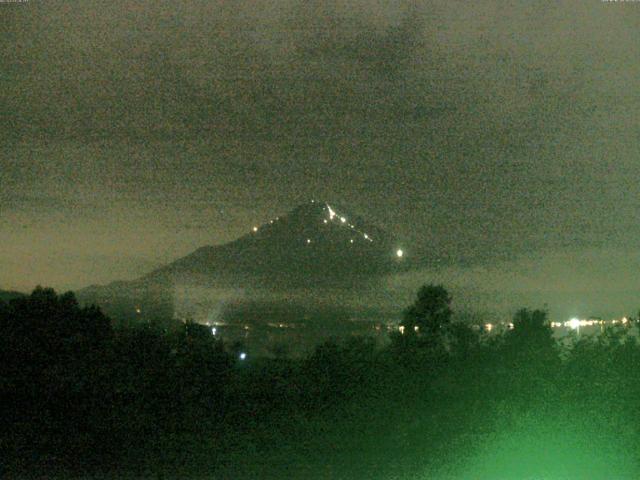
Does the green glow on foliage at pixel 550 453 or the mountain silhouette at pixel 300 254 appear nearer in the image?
the green glow on foliage at pixel 550 453

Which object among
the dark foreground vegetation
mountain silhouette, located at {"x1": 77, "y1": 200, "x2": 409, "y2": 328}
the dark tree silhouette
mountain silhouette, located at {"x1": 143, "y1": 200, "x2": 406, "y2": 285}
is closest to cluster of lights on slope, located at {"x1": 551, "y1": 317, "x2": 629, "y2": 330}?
the dark foreground vegetation

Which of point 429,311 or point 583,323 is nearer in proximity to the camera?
point 583,323

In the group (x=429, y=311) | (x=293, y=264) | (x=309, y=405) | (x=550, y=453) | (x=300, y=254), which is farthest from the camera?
(x=300, y=254)

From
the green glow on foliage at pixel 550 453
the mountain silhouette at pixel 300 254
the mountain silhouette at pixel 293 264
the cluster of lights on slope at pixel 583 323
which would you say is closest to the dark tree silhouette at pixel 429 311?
the cluster of lights on slope at pixel 583 323

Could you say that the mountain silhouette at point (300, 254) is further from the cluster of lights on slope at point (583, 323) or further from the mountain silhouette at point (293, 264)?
the cluster of lights on slope at point (583, 323)

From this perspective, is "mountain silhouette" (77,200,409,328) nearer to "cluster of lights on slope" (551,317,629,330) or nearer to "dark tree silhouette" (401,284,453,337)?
"dark tree silhouette" (401,284,453,337)

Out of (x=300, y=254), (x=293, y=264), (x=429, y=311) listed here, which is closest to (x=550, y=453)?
(x=429, y=311)

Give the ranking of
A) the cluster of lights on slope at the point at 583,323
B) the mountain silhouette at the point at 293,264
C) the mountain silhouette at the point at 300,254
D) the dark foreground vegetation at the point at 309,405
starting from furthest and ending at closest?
the mountain silhouette at the point at 300,254
the mountain silhouette at the point at 293,264
the cluster of lights on slope at the point at 583,323
the dark foreground vegetation at the point at 309,405

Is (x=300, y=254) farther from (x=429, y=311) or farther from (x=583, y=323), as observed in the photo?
(x=583, y=323)

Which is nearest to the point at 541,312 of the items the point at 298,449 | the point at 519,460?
the point at 519,460

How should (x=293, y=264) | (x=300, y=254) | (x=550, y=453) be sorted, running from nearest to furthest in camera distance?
(x=550, y=453), (x=293, y=264), (x=300, y=254)
